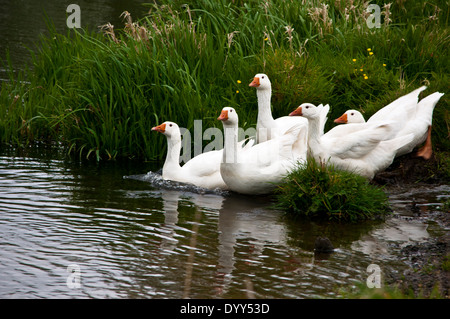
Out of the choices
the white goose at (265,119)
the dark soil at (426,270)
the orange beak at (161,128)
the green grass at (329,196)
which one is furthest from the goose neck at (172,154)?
the dark soil at (426,270)

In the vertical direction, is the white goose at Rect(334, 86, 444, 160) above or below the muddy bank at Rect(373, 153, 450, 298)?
above

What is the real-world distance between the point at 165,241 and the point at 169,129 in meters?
2.86

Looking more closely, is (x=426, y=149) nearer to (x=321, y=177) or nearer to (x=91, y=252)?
(x=321, y=177)

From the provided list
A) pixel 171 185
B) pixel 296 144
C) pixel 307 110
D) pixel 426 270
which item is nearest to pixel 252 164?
pixel 296 144

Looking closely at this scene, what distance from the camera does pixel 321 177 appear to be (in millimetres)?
7781

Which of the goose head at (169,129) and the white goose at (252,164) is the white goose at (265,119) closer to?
the white goose at (252,164)

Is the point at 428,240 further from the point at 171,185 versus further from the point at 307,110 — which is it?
the point at 171,185

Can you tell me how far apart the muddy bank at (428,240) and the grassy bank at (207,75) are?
747 mm

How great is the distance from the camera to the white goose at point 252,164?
28.0 ft

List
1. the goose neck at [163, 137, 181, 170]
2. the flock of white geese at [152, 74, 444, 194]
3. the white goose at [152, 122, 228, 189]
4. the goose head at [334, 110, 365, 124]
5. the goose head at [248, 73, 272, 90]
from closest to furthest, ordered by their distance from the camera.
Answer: the flock of white geese at [152, 74, 444, 194]
the white goose at [152, 122, 228, 189]
the goose neck at [163, 137, 181, 170]
the goose head at [248, 73, 272, 90]
the goose head at [334, 110, 365, 124]

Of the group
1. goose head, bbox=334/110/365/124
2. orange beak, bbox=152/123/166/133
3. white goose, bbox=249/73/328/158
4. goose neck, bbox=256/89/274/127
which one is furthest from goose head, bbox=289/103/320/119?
orange beak, bbox=152/123/166/133

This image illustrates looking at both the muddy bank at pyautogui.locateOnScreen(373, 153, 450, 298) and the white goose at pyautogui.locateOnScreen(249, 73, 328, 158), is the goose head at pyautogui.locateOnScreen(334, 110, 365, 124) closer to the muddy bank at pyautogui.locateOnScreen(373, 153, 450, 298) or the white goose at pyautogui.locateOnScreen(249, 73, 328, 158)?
the white goose at pyautogui.locateOnScreen(249, 73, 328, 158)

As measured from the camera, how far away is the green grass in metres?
7.61

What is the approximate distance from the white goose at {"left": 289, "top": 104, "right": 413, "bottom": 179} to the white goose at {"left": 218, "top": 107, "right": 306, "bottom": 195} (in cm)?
40
